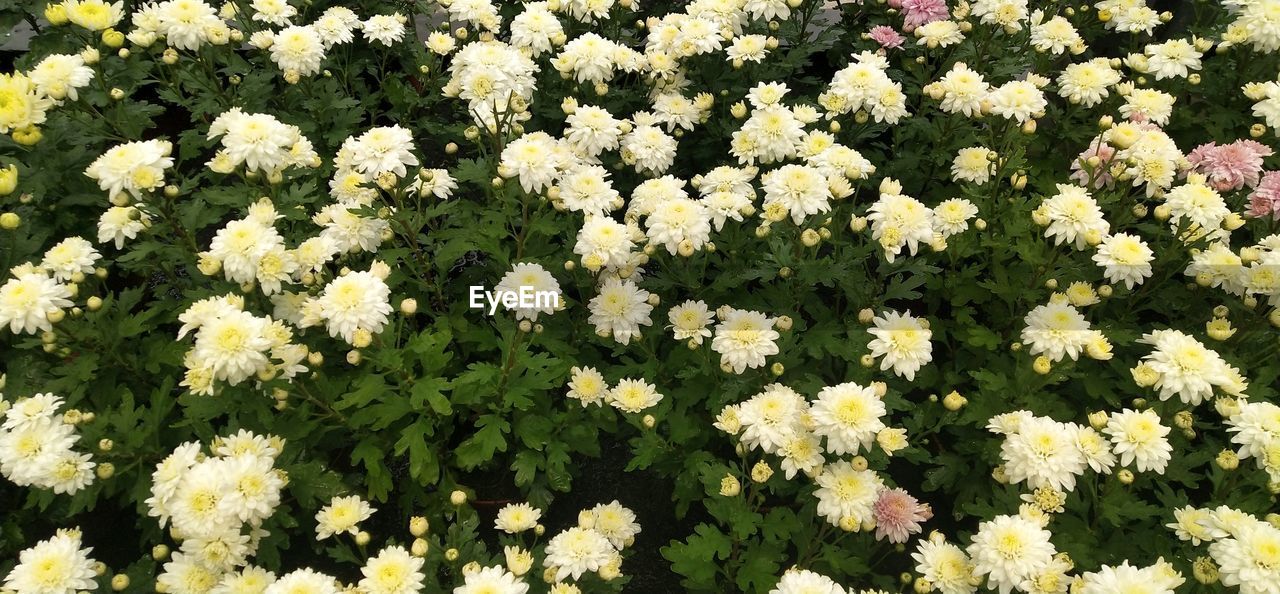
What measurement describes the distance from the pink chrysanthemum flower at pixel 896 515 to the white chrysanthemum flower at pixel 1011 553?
0.30 meters

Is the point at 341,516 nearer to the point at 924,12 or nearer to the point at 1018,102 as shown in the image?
the point at 1018,102

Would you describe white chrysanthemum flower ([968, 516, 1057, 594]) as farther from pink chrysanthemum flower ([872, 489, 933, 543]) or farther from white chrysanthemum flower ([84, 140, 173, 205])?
white chrysanthemum flower ([84, 140, 173, 205])

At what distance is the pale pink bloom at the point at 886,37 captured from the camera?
3572 millimetres

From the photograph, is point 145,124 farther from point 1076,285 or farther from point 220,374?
point 1076,285

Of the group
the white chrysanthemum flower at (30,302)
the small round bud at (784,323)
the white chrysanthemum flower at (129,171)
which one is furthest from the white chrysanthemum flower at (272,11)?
the small round bud at (784,323)

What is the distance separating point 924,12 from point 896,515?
2516 mm

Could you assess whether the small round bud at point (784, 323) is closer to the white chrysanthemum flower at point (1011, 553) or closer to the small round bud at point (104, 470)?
the white chrysanthemum flower at point (1011, 553)

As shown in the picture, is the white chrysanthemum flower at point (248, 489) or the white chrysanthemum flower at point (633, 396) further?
the white chrysanthemum flower at point (633, 396)

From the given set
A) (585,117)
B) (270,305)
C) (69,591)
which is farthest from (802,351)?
(69,591)

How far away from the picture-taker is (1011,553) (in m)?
1.87

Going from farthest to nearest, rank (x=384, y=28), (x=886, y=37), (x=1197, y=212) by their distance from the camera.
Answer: (x=886, y=37)
(x=384, y=28)
(x=1197, y=212)

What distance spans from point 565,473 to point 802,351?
935 millimetres

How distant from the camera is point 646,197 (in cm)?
256

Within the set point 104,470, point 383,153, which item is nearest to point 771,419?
point 383,153
